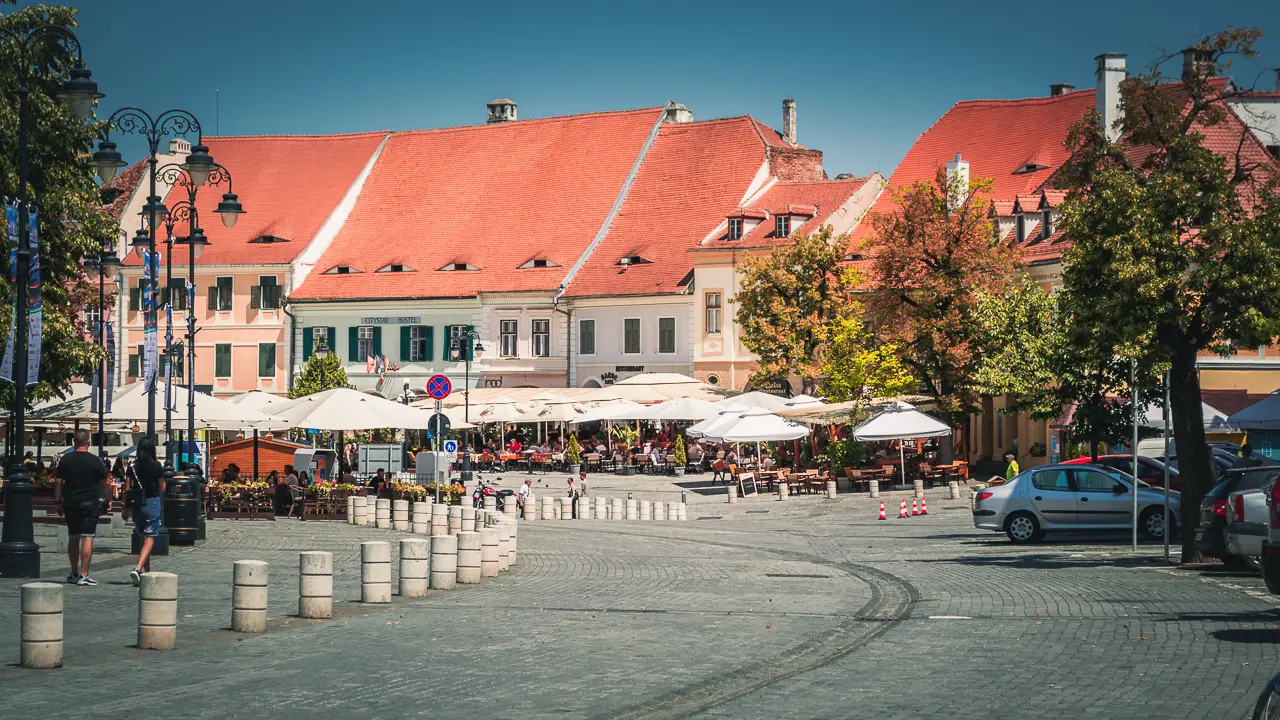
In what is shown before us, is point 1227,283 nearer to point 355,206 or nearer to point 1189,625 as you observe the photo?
point 1189,625

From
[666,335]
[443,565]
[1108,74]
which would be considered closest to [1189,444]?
[443,565]

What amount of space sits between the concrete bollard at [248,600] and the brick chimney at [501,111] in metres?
72.7

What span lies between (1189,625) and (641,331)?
182ft

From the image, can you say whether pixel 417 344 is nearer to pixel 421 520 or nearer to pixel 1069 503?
pixel 421 520

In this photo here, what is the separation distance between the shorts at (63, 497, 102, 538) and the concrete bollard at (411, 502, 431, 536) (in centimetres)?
1221

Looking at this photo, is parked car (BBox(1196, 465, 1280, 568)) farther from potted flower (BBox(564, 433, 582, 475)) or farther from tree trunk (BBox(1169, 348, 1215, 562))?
potted flower (BBox(564, 433, 582, 475))

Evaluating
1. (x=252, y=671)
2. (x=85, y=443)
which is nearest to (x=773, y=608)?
(x=252, y=671)

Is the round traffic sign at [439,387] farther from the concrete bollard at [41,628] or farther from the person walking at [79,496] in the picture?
the concrete bollard at [41,628]

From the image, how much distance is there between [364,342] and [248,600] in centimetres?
6201

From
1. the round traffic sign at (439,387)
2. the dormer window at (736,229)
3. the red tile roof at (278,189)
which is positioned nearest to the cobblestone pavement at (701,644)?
the round traffic sign at (439,387)

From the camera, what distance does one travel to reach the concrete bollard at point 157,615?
46.4ft

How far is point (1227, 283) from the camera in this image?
22.7 m

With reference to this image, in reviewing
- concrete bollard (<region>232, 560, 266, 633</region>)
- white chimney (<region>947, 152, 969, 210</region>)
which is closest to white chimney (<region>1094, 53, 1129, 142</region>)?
white chimney (<region>947, 152, 969, 210</region>)

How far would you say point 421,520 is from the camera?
32188 mm
